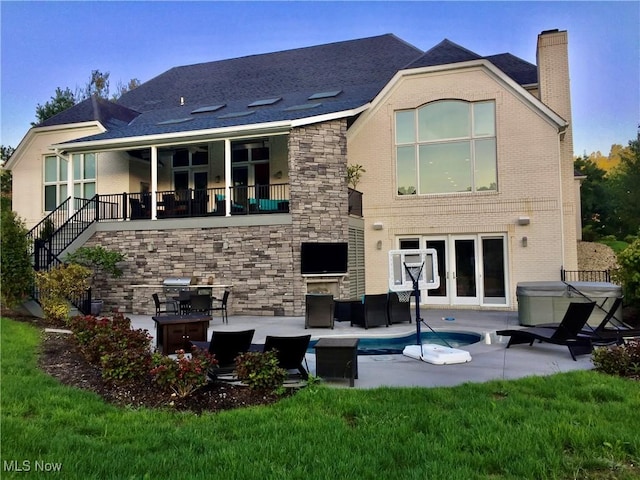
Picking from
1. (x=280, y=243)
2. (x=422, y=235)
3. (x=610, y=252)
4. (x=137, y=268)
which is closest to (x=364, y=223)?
(x=422, y=235)

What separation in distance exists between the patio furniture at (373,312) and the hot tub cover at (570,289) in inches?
127

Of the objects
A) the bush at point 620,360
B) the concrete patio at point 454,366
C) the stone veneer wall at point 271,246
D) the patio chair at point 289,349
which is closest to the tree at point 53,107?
the stone veneer wall at point 271,246

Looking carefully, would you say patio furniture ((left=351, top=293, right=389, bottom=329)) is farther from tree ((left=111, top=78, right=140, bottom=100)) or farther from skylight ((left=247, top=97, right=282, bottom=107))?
tree ((left=111, top=78, right=140, bottom=100))

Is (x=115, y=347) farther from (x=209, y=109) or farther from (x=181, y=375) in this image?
(x=209, y=109)

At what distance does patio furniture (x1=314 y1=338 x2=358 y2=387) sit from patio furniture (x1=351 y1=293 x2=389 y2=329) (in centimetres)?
487

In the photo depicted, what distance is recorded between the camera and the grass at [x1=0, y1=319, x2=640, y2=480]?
11.0 feet

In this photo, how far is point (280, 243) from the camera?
13.5 meters

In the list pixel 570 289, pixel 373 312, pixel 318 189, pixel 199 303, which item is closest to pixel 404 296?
pixel 373 312

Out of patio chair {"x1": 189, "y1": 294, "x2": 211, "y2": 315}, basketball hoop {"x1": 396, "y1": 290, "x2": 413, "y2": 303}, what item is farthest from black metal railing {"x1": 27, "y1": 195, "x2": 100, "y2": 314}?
basketball hoop {"x1": 396, "y1": 290, "x2": 413, "y2": 303}

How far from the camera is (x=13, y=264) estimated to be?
36.1 ft

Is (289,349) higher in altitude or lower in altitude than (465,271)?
lower

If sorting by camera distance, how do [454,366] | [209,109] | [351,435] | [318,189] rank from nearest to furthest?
[351,435] → [454,366] → [318,189] → [209,109]

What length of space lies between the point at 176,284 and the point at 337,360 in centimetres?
894

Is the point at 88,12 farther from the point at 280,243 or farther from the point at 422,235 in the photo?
the point at 422,235
